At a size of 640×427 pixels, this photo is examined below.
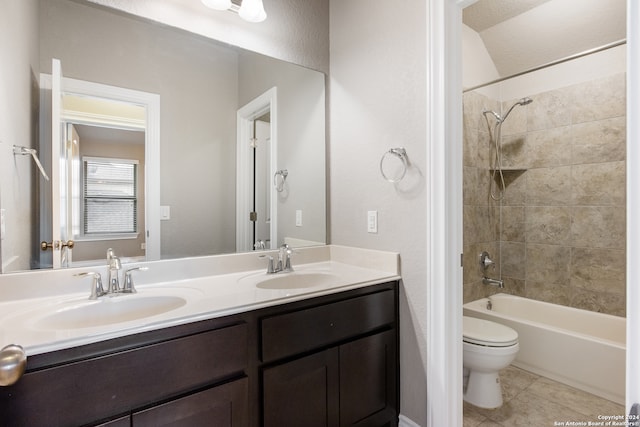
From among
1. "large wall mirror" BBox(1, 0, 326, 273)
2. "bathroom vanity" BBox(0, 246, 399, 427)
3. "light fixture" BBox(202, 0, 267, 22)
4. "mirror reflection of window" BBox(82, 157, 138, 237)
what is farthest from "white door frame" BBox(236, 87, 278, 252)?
"bathroom vanity" BBox(0, 246, 399, 427)

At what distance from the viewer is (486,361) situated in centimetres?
185

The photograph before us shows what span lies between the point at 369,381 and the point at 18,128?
176 centimetres

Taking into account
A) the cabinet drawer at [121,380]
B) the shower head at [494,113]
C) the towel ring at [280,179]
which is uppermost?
the shower head at [494,113]

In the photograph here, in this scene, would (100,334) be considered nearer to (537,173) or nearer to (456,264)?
(456,264)

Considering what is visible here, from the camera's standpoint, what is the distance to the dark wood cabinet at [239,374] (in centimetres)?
85

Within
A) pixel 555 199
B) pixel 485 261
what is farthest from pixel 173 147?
pixel 555 199

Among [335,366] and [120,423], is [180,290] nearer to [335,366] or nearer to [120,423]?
[120,423]

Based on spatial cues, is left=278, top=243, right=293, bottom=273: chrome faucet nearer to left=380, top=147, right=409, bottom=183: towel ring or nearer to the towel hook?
left=380, top=147, right=409, bottom=183: towel ring

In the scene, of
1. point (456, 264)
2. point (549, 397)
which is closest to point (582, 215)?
point (549, 397)

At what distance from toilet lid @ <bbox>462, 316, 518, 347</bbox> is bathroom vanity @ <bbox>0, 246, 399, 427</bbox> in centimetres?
61

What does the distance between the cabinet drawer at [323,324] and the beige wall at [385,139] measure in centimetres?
17

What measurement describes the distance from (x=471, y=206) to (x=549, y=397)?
1.34m

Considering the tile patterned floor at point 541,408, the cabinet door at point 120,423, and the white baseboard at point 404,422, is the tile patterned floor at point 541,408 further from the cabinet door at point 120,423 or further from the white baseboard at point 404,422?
the cabinet door at point 120,423

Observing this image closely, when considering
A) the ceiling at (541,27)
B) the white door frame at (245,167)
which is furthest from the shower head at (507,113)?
the white door frame at (245,167)
